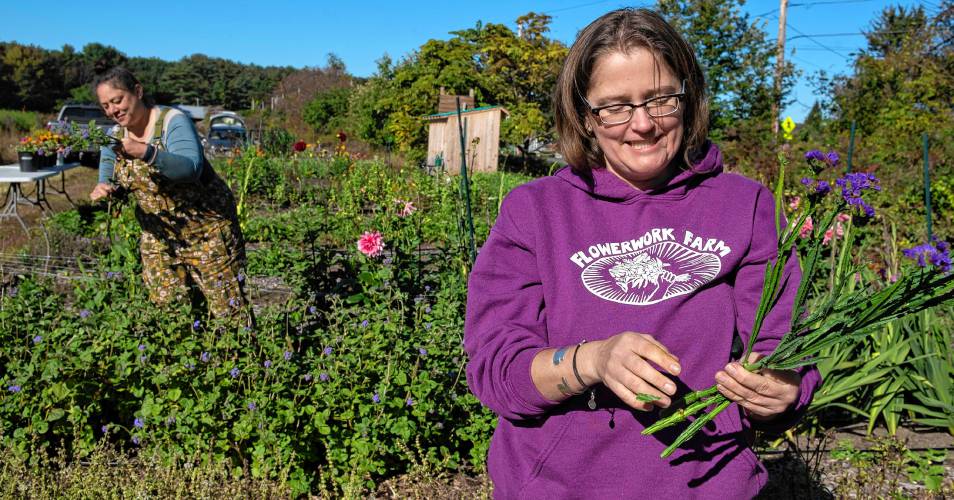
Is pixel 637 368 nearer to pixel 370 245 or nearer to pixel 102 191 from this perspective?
pixel 370 245

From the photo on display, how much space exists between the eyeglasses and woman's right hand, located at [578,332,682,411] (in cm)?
43

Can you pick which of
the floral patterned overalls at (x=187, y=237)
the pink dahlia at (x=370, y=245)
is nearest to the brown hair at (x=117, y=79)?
the floral patterned overalls at (x=187, y=237)

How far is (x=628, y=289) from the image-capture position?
1.23 metres

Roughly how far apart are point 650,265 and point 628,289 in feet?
0.19

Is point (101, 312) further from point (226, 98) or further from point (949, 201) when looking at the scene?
point (226, 98)

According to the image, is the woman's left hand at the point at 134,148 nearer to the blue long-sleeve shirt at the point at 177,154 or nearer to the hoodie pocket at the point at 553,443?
the blue long-sleeve shirt at the point at 177,154

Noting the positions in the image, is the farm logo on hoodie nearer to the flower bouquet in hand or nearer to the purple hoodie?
the purple hoodie

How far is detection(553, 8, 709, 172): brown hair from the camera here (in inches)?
49.4

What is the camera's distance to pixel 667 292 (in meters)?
1.22

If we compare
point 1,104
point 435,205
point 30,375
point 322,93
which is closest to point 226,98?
point 1,104

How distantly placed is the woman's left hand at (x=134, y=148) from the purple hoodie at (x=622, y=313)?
2.32 meters

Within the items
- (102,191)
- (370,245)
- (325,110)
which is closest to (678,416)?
(370,245)

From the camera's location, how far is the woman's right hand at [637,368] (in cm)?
98

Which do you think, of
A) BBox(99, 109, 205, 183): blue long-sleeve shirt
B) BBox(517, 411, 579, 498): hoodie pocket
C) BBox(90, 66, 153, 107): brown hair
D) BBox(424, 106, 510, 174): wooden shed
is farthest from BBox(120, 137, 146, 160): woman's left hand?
BBox(424, 106, 510, 174): wooden shed
